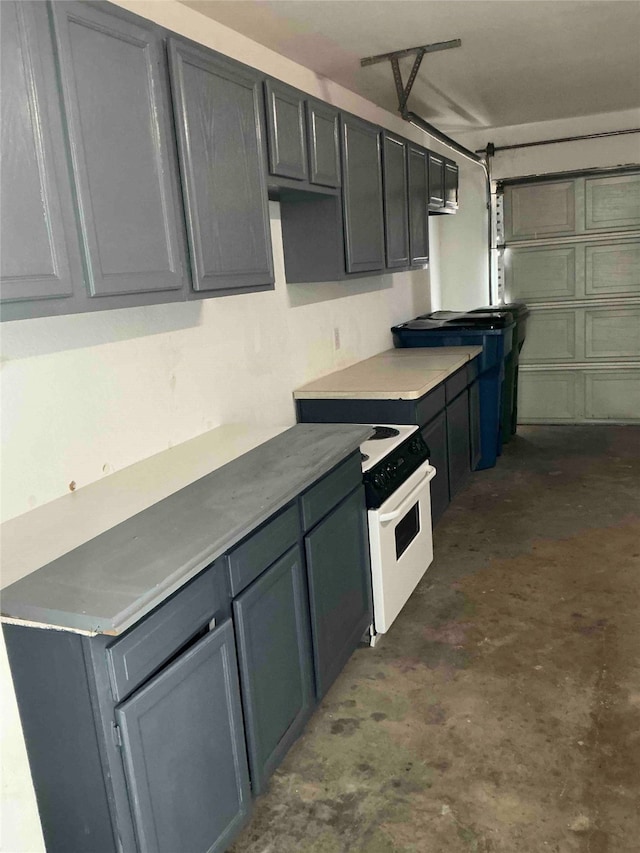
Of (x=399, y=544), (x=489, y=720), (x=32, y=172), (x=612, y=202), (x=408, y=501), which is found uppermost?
(x=612, y=202)

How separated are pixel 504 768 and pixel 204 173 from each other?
204 centimetres

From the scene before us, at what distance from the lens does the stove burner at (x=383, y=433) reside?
319 cm

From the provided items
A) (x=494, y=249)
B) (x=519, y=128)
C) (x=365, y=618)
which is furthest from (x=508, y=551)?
(x=519, y=128)

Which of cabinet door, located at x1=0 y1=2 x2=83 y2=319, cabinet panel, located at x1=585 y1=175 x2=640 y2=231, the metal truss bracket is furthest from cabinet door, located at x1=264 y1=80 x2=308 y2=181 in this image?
cabinet panel, located at x1=585 y1=175 x2=640 y2=231

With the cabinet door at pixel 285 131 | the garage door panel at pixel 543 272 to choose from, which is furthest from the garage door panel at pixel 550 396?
the cabinet door at pixel 285 131

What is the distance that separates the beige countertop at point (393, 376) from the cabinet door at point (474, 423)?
26 centimetres

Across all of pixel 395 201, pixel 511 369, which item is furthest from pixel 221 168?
pixel 511 369

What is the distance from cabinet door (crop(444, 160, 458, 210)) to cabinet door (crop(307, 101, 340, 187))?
1.96m

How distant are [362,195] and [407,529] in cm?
165

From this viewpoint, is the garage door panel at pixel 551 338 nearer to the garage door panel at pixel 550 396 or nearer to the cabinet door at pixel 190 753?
the garage door panel at pixel 550 396

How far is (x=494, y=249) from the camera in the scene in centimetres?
631

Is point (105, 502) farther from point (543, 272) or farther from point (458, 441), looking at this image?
point (543, 272)

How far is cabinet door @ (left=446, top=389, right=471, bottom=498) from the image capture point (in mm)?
4203

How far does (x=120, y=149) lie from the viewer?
71.7 inches
